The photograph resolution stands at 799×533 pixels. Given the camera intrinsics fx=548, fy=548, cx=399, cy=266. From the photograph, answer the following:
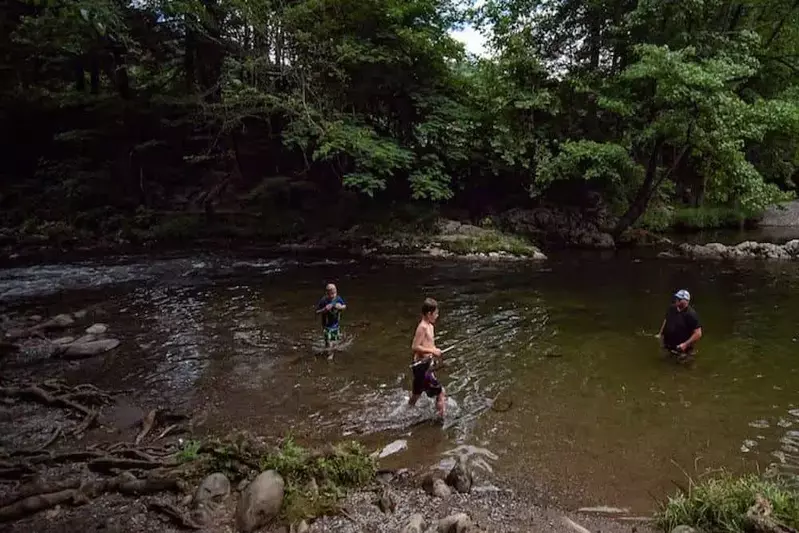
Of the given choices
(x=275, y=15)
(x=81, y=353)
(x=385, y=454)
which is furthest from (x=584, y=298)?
(x=275, y=15)

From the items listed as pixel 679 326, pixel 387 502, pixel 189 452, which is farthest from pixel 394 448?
pixel 679 326

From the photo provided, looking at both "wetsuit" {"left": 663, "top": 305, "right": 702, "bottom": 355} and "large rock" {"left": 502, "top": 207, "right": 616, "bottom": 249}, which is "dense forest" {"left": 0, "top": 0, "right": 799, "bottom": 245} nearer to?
"large rock" {"left": 502, "top": 207, "right": 616, "bottom": 249}

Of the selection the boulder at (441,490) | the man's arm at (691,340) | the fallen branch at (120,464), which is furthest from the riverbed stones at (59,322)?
the man's arm at (691,340)

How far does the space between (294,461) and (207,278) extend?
14.5 meters

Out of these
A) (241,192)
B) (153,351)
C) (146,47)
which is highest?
(146,47)

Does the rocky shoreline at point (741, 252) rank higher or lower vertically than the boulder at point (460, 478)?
higher

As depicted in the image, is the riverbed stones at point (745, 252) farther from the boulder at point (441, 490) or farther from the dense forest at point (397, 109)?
the boulder at point (441, 490)

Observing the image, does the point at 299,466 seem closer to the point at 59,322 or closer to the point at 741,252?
the point at 59,322

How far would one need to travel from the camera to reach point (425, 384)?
8227mm

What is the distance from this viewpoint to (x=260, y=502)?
548cm

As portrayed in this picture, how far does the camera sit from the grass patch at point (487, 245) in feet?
76.6

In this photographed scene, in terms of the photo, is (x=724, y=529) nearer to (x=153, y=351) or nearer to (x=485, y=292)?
(x=153, y=351)

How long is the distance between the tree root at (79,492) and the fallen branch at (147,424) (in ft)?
4.14

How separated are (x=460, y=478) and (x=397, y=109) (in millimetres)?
23138
